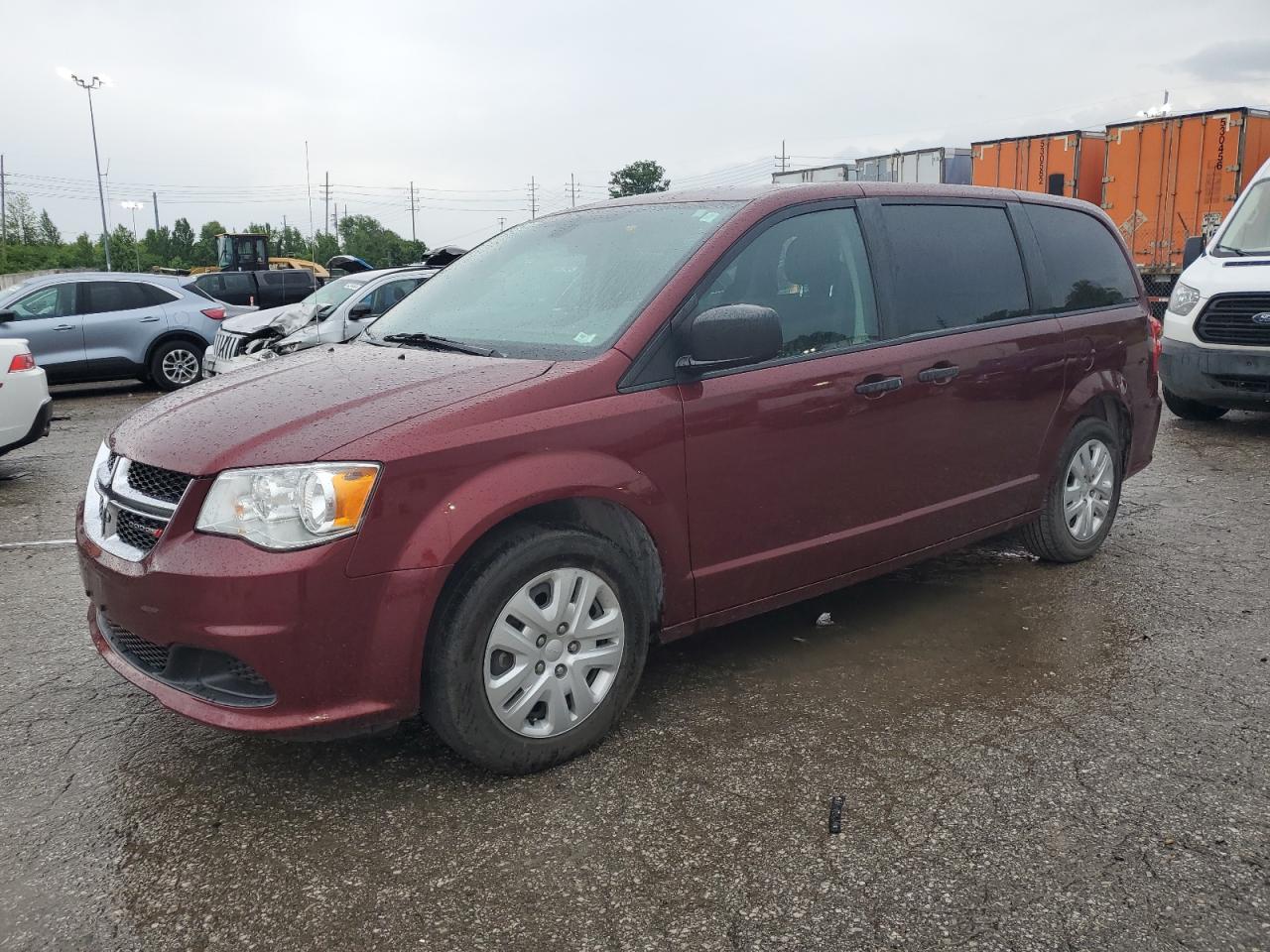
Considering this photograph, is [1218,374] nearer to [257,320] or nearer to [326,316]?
[326,316]

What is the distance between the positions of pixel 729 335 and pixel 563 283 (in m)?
0.79

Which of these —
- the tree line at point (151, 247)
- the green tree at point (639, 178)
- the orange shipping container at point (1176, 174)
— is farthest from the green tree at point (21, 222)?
the orange shipping container at point (1176, 174)

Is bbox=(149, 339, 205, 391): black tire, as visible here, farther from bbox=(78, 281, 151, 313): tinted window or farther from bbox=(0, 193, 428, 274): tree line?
bbox=(0, 193, 428, 274): tree line

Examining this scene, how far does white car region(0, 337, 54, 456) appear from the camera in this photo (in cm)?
757

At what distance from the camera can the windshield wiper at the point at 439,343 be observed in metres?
3.48

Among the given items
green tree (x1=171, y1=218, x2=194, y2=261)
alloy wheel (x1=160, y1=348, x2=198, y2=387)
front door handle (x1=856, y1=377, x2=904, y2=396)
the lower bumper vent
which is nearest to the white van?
front door handle (x1=856, y1=377, x2=904, y2=396)

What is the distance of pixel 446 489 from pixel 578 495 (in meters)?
0.42

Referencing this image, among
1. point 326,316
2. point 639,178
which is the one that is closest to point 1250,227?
point 326,316

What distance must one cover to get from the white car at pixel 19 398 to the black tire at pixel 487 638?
6.18 m

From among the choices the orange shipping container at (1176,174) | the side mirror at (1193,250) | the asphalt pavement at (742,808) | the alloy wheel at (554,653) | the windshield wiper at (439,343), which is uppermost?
the orange shipping container at (1176,174)

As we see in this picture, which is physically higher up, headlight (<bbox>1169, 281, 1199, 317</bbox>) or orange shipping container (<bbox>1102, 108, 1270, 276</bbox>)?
orange shipping container (<bbox>1102, 108, 1270, 276</bbox>)

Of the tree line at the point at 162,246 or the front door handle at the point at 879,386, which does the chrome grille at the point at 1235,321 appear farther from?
the tree line at the point at 162,246

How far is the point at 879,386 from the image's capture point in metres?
3.86

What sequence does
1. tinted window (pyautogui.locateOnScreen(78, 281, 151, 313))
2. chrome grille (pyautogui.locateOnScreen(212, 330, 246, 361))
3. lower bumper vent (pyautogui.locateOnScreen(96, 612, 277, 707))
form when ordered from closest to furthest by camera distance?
1. lower bumper vent (pyautogui.locateOnScreen(96, 612, 277, 707))
2. chrome grille (pyautogui.locateOnScreen(212, 330, 246, 361))
3. tinted window (pyautogui.locateOnScreen(78, 281, 151, 313))
